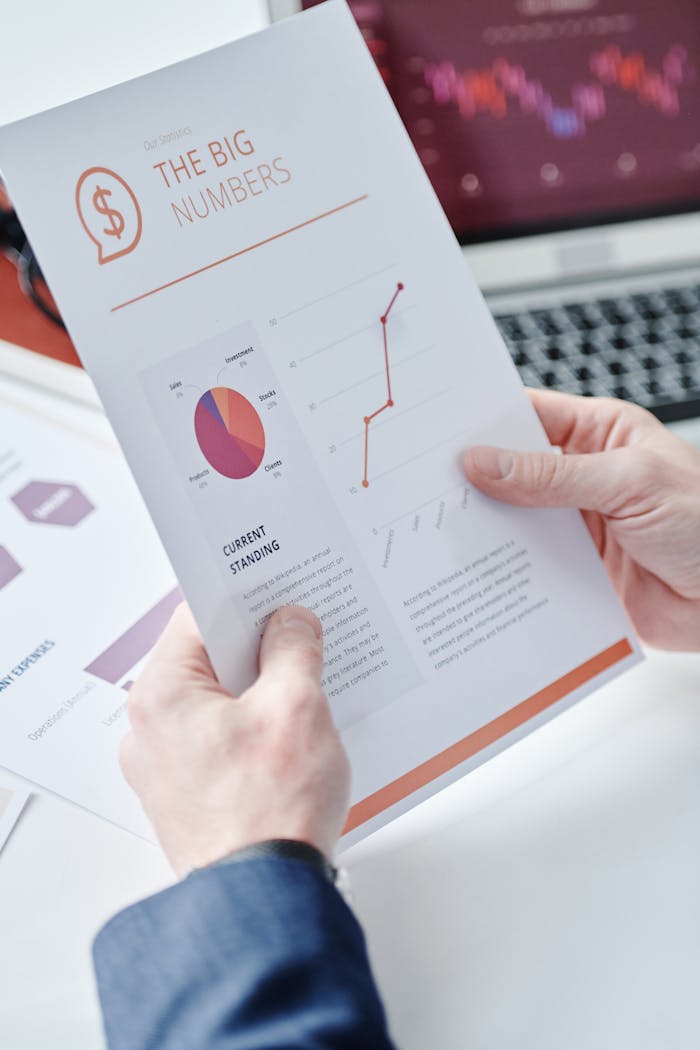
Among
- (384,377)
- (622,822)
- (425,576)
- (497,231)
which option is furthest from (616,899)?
(497,231)

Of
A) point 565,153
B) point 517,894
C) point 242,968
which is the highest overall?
point 565,153

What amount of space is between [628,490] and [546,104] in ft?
1.38

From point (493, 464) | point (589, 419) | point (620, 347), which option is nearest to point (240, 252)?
point (493, 464)

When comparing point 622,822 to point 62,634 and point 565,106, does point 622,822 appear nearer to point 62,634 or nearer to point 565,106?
point 62,634

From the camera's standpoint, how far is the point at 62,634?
61cm

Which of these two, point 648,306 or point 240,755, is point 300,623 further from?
point 648,306

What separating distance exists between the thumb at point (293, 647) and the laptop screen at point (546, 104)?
0.48 meters

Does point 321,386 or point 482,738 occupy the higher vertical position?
point 321,386

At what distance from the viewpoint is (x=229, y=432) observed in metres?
0.50

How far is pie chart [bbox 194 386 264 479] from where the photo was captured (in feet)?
1.61

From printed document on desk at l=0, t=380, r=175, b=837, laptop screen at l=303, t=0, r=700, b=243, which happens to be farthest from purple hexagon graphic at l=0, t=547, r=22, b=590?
laptop screen at l=303, t=0, r=700, b=243

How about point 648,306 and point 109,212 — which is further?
point 648,306

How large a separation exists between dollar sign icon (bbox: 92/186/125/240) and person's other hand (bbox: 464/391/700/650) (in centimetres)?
23

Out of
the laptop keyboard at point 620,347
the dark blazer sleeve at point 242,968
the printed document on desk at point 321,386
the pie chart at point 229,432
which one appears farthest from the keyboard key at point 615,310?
the dark blazer sleeve at point 242,968
